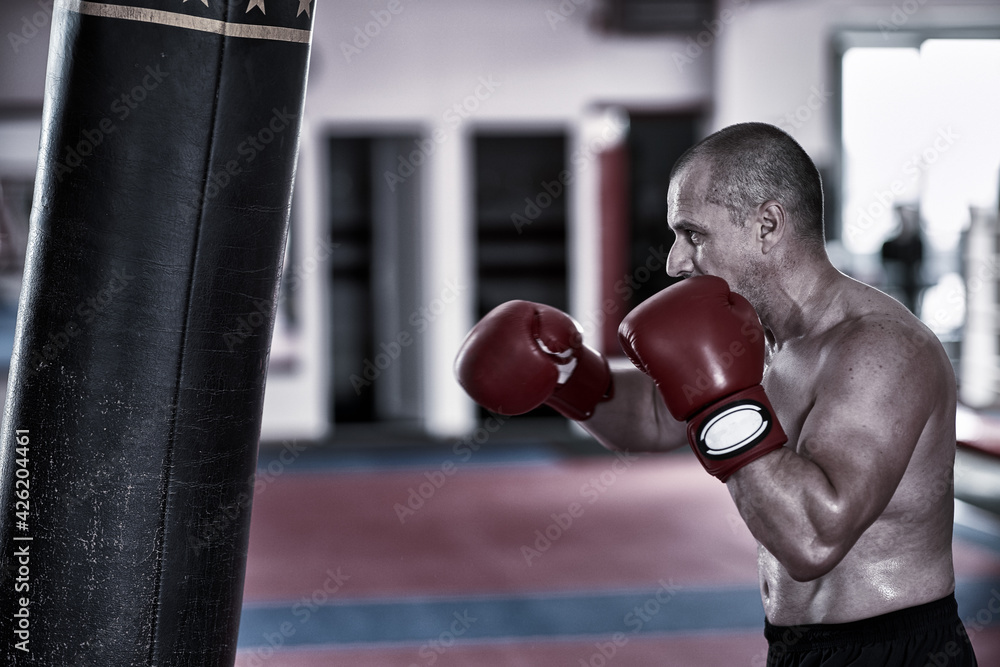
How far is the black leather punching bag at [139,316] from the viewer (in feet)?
3.72

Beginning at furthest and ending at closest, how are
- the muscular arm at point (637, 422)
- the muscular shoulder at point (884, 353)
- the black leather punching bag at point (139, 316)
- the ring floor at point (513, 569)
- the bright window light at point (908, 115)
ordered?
the bright window light at point (908, 115)
the ring floor at point (513, 569)
the muscular arm at point (637, 422)
the muscular shoulder at point (884, 353)
the black leather punching bag at point (139, 316)

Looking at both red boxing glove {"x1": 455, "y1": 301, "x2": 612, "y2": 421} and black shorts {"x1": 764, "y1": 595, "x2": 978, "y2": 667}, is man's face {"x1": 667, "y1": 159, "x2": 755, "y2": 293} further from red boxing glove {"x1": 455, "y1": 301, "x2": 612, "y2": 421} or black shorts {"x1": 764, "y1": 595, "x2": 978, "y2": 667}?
black shorts {"x1": 764, "y1": 595, "x2": 978, "y2": 667}

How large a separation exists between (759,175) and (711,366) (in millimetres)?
314

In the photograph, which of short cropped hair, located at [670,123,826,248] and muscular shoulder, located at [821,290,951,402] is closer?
muscular shoulder, located at [821,290,951,402]

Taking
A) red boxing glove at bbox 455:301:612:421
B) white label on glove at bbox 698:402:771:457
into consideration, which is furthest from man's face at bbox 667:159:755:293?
red boxing glove at bbox 455:301:612:421

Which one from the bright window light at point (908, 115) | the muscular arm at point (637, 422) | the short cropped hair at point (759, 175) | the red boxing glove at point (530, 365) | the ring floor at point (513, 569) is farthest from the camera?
the bright window light at point (908, 115)

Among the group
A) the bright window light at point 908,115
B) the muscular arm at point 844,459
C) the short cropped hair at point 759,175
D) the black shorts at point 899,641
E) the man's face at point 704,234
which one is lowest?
the black shorts at point 899,641

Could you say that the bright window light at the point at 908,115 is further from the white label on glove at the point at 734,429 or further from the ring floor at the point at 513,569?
the white label on glove at the point at 734,429

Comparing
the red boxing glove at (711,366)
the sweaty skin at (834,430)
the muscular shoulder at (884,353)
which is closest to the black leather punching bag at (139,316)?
the red boxing glove at (711,366)

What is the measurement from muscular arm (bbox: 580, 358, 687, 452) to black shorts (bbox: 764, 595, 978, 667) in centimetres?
55

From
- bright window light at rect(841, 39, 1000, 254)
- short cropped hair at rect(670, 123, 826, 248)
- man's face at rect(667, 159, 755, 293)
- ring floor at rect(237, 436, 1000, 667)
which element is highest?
bright window light at rect(841, 39, 1000, 254)

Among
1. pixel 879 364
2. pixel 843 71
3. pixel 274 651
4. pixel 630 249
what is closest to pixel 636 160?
pixel 630 249

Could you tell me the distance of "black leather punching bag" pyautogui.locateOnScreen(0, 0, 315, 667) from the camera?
3.72 feet

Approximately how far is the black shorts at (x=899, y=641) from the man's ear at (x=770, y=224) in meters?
0.56
